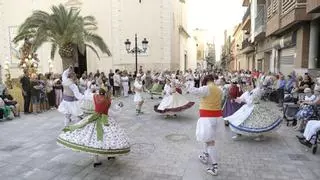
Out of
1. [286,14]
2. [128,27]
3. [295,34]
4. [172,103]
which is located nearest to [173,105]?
[172,103]

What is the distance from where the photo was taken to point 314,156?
276 inches

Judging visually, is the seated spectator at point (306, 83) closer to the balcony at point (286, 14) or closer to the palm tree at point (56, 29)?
the balcony at point (286, 14)

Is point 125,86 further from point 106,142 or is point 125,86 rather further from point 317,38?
point 106,142

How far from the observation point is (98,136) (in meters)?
6.02

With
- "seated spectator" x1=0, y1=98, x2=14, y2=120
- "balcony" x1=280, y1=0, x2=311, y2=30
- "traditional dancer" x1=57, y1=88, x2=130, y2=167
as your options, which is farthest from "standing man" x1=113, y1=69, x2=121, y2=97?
"traditional dancer" x1=57, y1=88, x2=130, y2=167

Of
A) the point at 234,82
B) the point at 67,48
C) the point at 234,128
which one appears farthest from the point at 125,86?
the point at 234,128

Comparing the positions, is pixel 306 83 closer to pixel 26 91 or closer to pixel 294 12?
pixel 294 12

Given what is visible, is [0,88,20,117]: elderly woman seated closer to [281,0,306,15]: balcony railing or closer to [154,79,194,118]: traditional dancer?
[154,79,194,118]: traditional dancer

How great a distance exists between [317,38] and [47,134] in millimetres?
12339

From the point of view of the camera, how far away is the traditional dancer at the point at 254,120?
8.12m

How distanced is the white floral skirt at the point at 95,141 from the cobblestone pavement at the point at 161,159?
1.46ft

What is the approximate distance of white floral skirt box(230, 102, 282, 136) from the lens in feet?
26.6

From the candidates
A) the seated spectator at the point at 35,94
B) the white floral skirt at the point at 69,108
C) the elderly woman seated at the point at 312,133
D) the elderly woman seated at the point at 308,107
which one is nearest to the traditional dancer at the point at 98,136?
the white floral skirt at the point at 69,108

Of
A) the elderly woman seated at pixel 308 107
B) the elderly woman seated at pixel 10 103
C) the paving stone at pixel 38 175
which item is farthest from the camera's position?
the elderly woman seated at pixel 10 103
